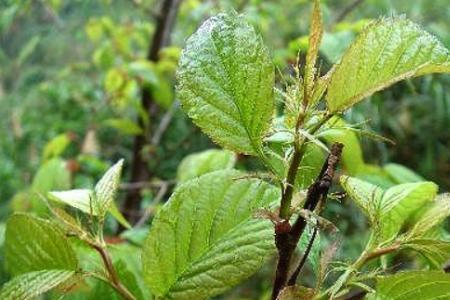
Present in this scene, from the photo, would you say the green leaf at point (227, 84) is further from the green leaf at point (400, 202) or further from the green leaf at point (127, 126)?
the green leaf at point (127, 126)

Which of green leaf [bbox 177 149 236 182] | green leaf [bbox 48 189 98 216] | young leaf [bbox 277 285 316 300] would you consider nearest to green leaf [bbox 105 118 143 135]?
green leaf [bbox 177 149 236 182]

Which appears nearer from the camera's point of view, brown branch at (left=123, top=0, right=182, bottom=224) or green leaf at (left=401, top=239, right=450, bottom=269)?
green leaf at (left=401, top=239, right=450, bottom=269)

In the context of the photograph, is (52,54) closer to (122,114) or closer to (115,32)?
(122,114)

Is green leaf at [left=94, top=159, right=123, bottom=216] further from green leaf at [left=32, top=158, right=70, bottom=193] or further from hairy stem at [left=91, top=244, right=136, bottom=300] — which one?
green leaf at [left=32, top=158, right=70, bottom=193]

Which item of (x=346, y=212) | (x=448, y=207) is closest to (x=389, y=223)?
(x=448, y=207)

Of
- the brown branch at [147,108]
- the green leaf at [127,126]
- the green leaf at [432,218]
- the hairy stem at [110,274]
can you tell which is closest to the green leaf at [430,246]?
the green leaf at [432,218]

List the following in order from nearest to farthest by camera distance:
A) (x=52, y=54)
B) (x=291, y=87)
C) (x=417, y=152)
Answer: (x=291, y=87) → (x=417, y=152) → (x=52, y=54)
